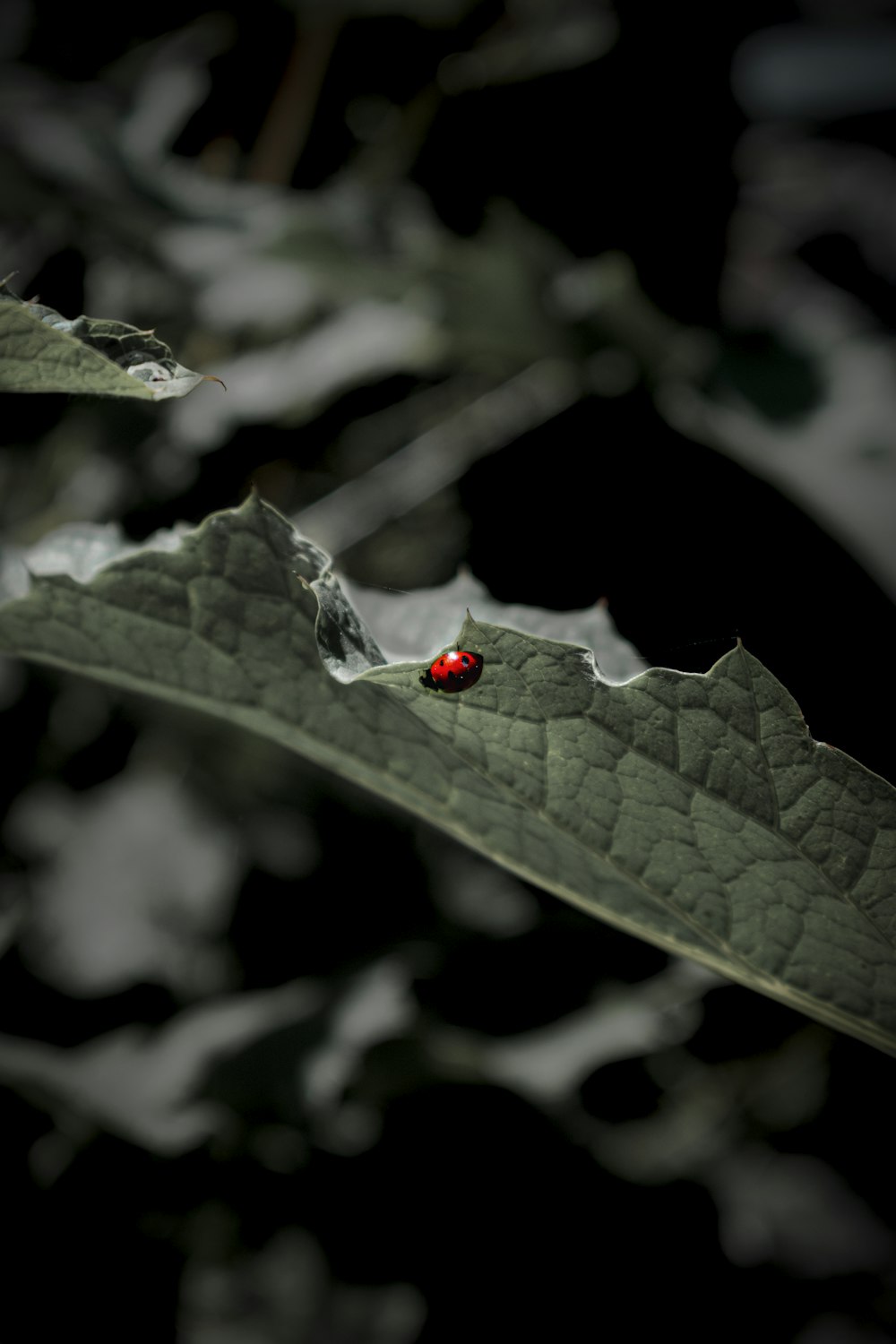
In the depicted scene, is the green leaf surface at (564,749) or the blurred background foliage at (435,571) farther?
the blurred background foliage at (435,571)

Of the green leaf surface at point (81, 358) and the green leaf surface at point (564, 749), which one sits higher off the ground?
the green leaf surface at point (81, 358)

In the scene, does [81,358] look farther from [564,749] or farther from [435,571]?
[435,571]

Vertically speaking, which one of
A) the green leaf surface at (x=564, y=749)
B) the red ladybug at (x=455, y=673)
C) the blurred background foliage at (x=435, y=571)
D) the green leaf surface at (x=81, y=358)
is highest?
the green leaf surface at (x=81, y=358)

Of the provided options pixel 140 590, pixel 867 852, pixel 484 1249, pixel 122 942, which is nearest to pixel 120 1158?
pixel 122 942

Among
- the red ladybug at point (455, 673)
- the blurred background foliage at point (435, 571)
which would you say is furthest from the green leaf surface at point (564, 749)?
the blurred background foliage at point (435, 571)

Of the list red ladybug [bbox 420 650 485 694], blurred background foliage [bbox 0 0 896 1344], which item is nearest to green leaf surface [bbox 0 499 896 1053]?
red ladybug [bbox 420 650 485 694]

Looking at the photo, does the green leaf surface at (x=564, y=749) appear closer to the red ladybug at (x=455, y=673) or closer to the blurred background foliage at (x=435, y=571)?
the red ladybug at (x=455, y=673)
